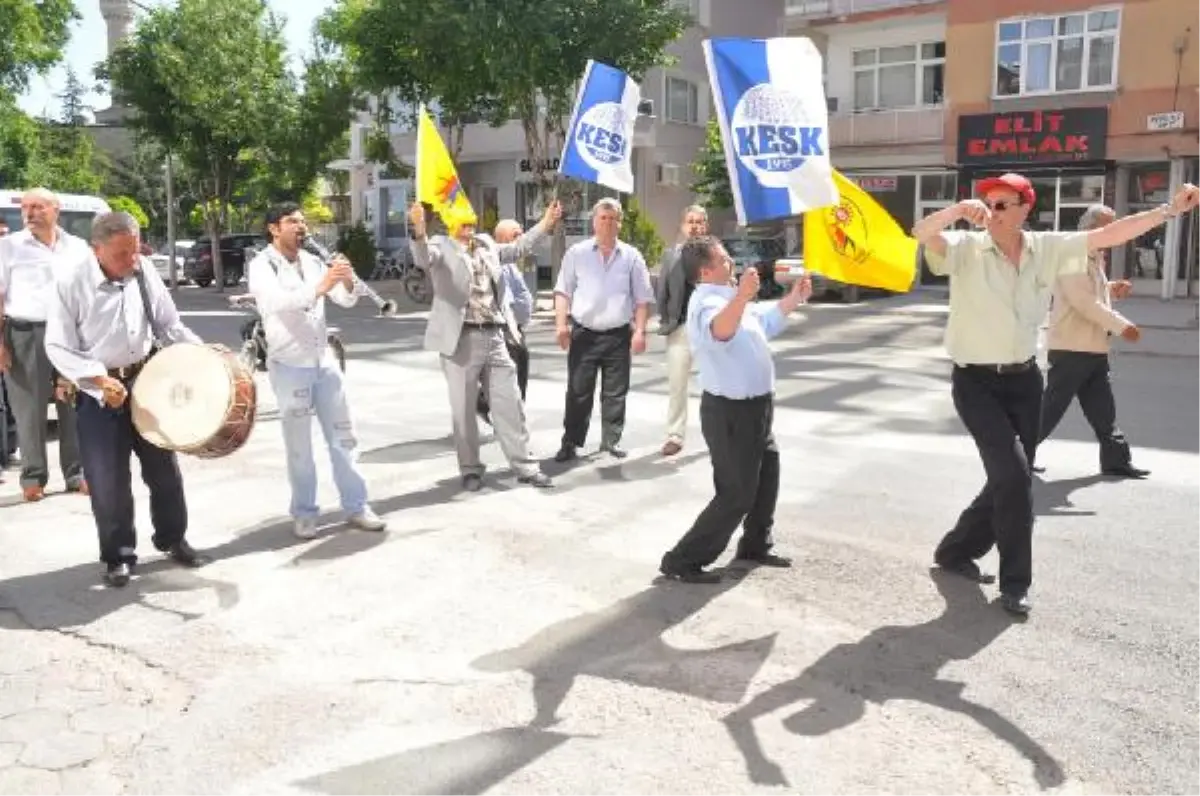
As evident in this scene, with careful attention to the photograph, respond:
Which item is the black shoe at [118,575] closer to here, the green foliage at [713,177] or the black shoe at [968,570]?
the black shoe at [968,570]

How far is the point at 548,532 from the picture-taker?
6.16m

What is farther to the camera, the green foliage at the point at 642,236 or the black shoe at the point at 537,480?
the green foliage at the point at 642,236

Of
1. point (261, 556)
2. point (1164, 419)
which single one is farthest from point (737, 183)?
point (1164, 419)

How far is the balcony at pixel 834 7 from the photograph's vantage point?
2858cm

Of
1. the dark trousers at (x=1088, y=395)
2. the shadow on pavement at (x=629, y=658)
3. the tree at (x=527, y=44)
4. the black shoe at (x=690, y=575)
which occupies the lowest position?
the shadow on pavement at (x=629, y=658)

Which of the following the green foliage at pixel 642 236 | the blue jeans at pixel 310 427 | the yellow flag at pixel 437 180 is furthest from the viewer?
the green foliage at pixel 642 236

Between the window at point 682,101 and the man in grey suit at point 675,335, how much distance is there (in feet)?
87.3

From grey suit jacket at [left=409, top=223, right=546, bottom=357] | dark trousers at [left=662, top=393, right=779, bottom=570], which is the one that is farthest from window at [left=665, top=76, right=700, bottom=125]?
dark trousers at [left=662, top=393, right=779, bottom=570]

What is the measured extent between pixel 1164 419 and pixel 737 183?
653 centimetres

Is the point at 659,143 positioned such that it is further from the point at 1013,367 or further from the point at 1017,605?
the point at 1017,605

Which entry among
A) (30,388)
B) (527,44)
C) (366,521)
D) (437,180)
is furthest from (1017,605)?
(527,44)

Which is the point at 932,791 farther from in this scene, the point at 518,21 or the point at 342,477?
the point at 518,21

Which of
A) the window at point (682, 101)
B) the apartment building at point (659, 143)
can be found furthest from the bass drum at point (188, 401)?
the window at point (682, 101)

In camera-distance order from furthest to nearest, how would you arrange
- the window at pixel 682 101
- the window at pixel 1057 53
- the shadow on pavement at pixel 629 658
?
the window at pixel 682 101 → the window at pixel 1057 53 → the shadow on pavement at pixel 629 658
